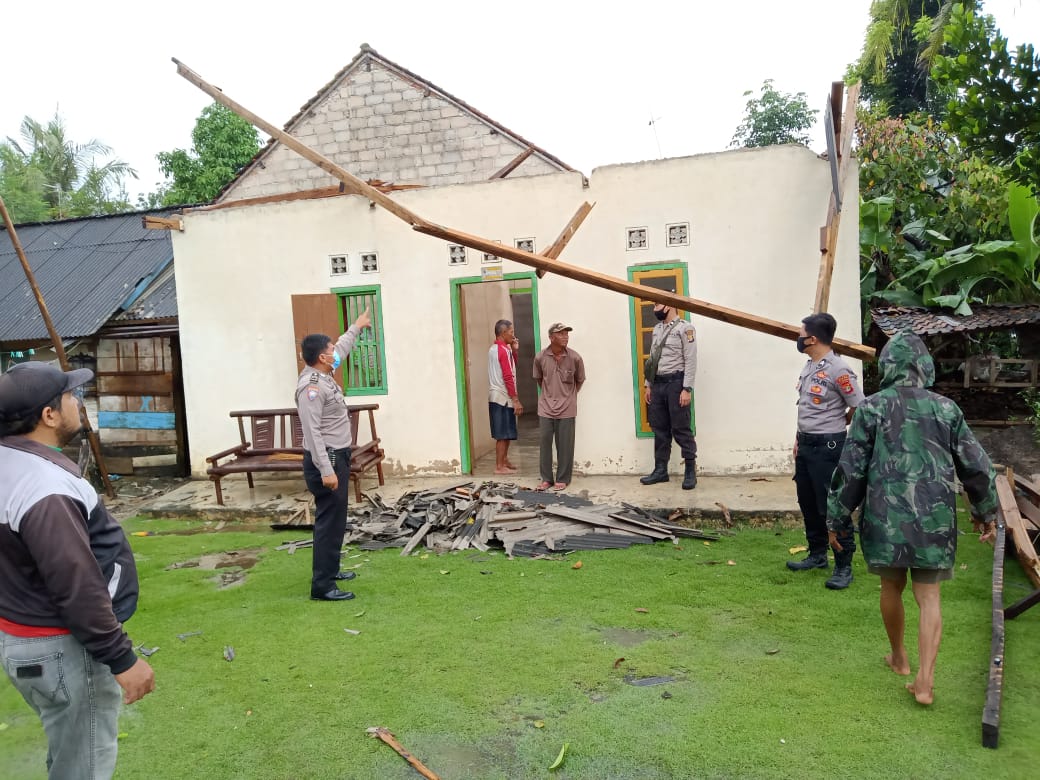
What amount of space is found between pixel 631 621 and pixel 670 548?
4.99 feet

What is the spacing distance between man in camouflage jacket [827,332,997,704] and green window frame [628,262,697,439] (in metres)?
4.40

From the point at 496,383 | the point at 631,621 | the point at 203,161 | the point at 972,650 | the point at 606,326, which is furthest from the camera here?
the point at 203,161

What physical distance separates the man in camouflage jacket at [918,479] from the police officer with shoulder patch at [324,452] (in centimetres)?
330

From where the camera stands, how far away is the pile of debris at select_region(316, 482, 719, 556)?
6.31m

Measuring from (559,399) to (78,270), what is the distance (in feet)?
29.6

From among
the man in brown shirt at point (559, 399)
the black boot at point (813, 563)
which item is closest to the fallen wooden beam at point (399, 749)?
the black boot at point (813, 563)

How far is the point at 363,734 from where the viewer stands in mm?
3498

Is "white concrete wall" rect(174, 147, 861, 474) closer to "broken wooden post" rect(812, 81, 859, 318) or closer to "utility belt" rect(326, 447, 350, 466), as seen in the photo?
"broken wooden post" rect(812, 81, 859, 318)

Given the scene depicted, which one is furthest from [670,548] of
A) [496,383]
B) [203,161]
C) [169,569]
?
[203,161]

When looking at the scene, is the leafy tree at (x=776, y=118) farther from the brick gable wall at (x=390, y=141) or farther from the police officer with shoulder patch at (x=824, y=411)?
the police officer with shoulder patch at (x=824, y=411)

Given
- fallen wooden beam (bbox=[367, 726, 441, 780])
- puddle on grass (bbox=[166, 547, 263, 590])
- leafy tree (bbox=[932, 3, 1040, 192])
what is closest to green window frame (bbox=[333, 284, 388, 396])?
puddle on grass (bbox=[166, 547, 263, 590])

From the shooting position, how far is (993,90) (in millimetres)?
5938

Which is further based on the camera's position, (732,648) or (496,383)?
(496,383)

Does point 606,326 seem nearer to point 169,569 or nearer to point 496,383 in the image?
point 496,383
